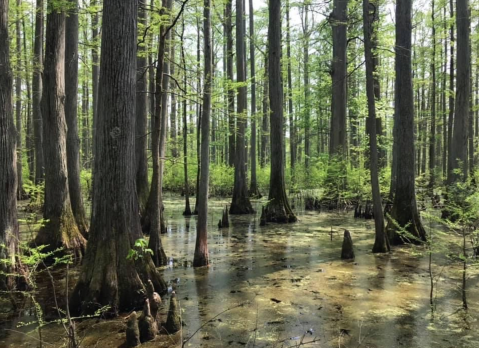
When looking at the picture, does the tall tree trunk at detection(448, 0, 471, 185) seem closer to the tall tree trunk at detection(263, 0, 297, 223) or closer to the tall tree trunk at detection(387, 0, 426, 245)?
the tall tree trunk at detection(387, 0, 426, 245)

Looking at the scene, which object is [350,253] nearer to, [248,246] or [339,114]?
[248,246]

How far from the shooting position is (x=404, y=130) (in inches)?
329

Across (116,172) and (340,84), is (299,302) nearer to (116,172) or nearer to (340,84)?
(116,172)

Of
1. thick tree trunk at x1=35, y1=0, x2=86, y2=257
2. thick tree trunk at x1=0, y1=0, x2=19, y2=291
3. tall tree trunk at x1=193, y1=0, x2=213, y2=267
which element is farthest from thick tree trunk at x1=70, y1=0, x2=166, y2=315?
thick tree trunk at x1=35, y1=0, x2=86, y2=257

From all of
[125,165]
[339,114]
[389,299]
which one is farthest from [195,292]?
[339,114]

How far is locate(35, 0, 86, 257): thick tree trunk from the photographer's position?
700 cm

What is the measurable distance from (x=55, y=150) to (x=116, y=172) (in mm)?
3302

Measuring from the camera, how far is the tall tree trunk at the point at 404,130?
26.9ft

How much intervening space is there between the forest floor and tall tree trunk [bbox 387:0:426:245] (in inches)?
31.0

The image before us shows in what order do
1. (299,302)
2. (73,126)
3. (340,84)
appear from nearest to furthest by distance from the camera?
(299,302) → (73,126) → (340,84)

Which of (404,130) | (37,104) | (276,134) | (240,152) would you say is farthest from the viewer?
(37,104)

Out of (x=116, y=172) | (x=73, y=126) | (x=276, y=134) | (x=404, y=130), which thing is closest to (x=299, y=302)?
(x=116, y=172)

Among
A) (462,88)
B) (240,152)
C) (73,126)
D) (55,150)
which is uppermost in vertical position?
(462,88)

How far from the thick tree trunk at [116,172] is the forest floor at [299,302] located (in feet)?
1.78
